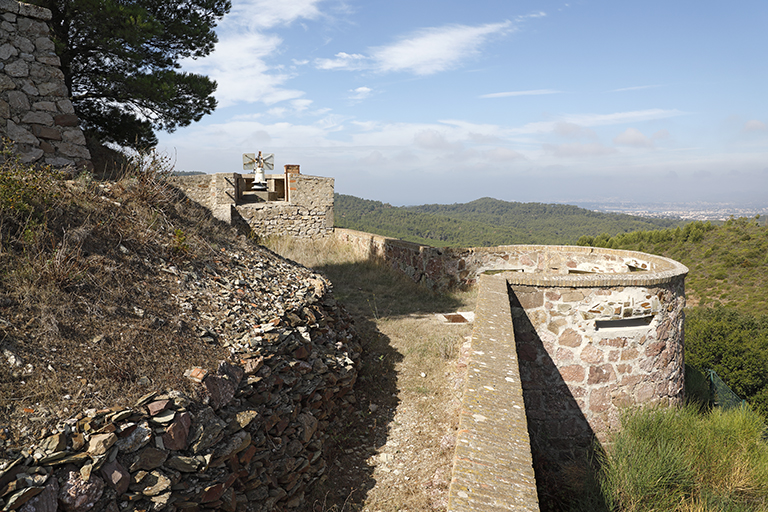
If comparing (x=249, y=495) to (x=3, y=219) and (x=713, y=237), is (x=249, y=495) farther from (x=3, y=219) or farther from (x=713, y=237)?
(x=713, y=237)

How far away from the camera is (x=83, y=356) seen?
3096 mm

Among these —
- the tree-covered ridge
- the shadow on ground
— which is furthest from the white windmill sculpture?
the tree-covered ridge

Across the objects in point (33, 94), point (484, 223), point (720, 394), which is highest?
point (33, 94)

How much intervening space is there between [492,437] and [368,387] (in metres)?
2.95

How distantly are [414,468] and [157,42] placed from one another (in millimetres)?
10036

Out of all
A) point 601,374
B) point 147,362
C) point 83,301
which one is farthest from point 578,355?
point 83,301

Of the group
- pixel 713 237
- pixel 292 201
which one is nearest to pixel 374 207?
pixel 713 237

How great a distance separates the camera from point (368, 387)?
5391mm

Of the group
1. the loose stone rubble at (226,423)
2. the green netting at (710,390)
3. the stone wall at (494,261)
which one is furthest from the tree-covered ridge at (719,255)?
the loose stone rubble at (226,423)

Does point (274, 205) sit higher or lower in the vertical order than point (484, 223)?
lower

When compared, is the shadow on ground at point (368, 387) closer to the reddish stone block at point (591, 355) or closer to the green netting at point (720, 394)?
the reddish stone block at point (591, 355)

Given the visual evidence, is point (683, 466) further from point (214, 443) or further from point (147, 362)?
point (147, 362)

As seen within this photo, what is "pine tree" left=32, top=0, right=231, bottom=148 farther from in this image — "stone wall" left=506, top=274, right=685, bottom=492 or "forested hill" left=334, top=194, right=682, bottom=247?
"forested hill" left=334, top=194, right=682, bottom=247

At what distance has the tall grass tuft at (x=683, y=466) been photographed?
3.83m
